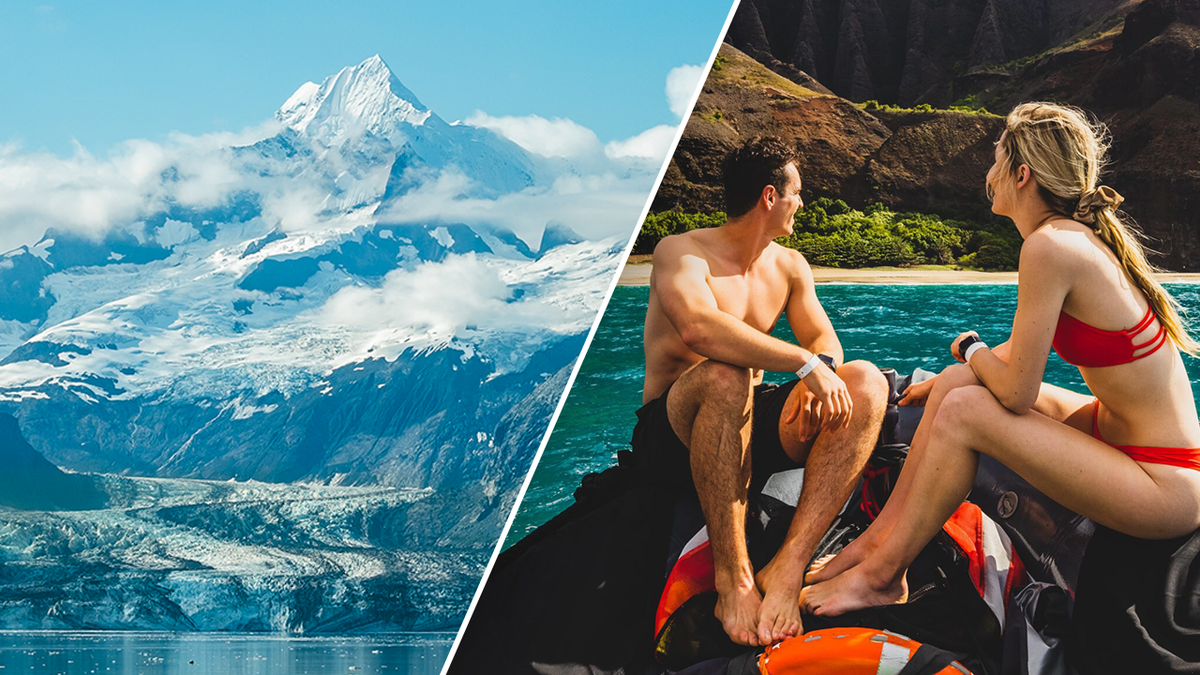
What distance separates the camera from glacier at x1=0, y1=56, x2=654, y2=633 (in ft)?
133

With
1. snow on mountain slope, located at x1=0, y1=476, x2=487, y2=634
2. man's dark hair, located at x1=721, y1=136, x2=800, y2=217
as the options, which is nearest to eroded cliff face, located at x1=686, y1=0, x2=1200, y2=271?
man's dark hair, located at x1=721, y1=136, x2=800, y2=217

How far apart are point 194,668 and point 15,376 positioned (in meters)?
22.1

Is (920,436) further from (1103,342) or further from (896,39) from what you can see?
(896,39)

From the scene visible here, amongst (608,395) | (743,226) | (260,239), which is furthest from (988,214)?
(260,239)

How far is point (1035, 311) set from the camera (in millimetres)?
1499


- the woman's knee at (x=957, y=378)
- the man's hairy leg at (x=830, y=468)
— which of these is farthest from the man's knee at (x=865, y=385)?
the woman's knee at (x=957, y=378)

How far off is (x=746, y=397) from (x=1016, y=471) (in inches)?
19.1

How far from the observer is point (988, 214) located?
1931 centimetres

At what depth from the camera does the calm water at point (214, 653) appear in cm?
3322

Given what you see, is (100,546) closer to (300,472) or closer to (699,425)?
(300,472)

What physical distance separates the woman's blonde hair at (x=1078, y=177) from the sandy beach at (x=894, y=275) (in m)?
13.7

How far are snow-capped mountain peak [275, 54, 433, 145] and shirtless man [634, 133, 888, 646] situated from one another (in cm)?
5797

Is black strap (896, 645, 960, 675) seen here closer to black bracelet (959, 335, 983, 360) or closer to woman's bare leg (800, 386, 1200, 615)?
woman's bare leg (800, 386, 1200, 615)

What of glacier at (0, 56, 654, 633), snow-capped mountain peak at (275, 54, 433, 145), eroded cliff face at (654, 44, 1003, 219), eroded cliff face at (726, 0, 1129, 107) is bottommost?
glacier at (0, 56, 654, 633)
